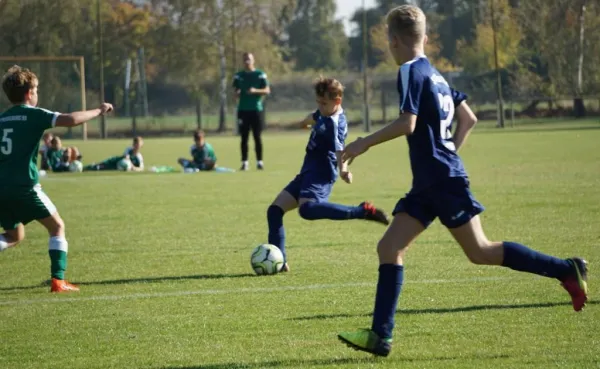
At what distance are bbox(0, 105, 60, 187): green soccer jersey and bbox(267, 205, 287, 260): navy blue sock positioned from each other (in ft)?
6.60

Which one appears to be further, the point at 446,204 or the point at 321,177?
the point at 321,177

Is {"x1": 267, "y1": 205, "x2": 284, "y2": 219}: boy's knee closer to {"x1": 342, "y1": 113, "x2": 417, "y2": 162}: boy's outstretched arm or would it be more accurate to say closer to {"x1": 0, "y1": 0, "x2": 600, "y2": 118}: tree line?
{"x1": 342, "y1": 113, "x2": 417, "y2": 162}: boy's outstretched arm

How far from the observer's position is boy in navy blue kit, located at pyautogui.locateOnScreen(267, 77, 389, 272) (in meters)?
8.46

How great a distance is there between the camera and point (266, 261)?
8398 mm

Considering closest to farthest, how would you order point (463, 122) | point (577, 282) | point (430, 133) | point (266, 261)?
point (430, 133) → point (577, 282) → point (463, 122) → point (266, 261)

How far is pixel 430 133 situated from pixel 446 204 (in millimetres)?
372

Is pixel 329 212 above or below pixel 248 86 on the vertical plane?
below

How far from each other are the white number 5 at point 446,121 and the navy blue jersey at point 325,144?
3.10 m

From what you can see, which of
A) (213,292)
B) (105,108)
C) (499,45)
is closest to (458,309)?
(213,292)

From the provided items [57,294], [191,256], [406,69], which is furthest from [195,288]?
[406,69]

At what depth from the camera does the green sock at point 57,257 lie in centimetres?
795

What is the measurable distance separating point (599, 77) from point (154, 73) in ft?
107

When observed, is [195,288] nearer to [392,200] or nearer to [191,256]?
[191,256]

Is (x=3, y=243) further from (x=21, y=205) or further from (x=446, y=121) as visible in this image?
(x=446, y=121)
